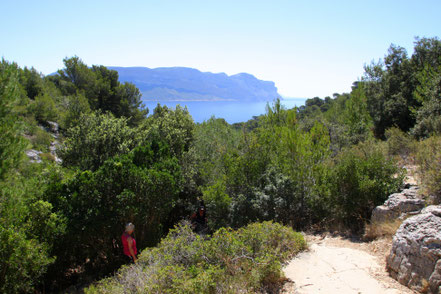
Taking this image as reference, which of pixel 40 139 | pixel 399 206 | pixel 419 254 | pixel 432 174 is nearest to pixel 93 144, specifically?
pixel 399 206

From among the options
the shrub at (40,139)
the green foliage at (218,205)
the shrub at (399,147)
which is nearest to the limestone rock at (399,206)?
the green foliage at (218,205)

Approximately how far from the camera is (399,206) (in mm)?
7801

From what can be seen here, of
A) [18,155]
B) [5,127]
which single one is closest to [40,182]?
[18,155]

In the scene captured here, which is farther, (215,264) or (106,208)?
(106,208)

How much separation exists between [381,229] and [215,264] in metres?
4.93

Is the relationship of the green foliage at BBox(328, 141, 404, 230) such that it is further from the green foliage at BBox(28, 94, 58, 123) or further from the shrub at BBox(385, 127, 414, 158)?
the green foliage at BBox(28, 94, 58, 123)

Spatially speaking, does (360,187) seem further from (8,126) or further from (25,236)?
(8,126)

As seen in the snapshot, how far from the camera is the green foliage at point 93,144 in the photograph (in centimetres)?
1429

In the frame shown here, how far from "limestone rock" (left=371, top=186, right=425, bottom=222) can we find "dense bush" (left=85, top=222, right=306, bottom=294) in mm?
2584

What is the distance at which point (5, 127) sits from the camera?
34.0 ft

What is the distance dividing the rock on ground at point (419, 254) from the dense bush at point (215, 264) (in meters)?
2.25

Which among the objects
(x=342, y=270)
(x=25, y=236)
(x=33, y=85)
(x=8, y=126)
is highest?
(x=33, y=85)

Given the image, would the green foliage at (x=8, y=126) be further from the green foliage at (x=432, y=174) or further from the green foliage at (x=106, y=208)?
the green foliage at (x=432, y=174)

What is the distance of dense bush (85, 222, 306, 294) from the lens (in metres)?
5.31
